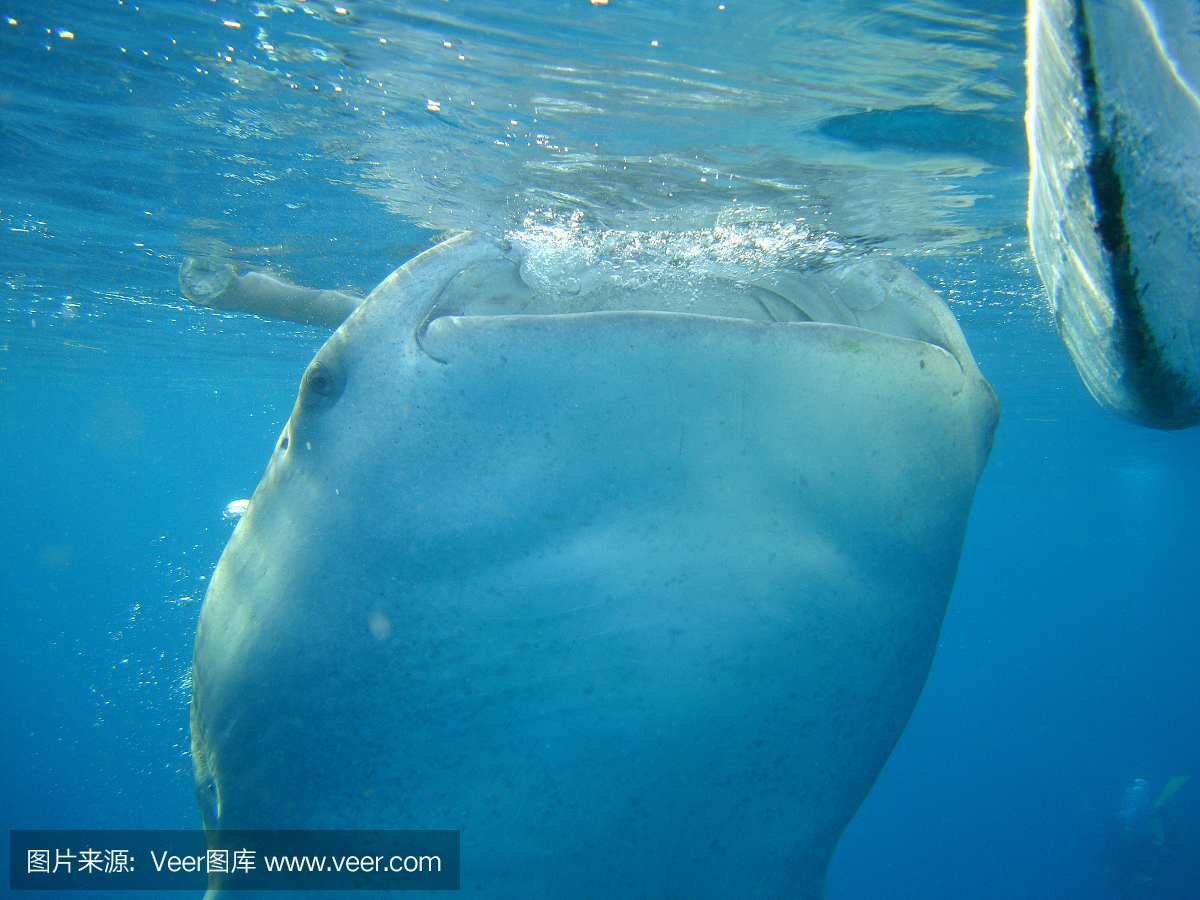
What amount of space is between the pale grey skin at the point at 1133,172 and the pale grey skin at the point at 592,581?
1.52 feet

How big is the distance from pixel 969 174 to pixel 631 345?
6319mm

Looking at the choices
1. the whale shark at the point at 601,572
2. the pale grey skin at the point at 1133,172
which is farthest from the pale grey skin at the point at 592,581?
the pale grey skin at the point at 1133,172

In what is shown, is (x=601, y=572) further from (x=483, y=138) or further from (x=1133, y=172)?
(x=483, y=138)

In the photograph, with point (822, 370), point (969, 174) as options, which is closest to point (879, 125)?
point (969, 174)

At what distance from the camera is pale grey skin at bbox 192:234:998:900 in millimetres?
1312

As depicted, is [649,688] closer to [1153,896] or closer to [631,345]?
[631,345]

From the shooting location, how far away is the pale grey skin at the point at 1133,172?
83 centimetres

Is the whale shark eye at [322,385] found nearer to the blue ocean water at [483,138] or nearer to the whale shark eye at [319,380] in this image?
the whale shark eye at [319,380]

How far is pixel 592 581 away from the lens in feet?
4.62

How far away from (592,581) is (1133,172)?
1152 mm

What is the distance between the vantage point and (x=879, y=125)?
5.03 meters

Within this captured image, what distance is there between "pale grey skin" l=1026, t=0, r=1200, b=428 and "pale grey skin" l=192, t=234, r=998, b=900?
0.46m

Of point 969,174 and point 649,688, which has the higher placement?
point 969,174

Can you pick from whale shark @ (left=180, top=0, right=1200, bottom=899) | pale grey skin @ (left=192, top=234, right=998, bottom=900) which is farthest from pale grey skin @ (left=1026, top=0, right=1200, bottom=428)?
pale grey skin @ (left=192, top=234, right=998, bottom=900)
